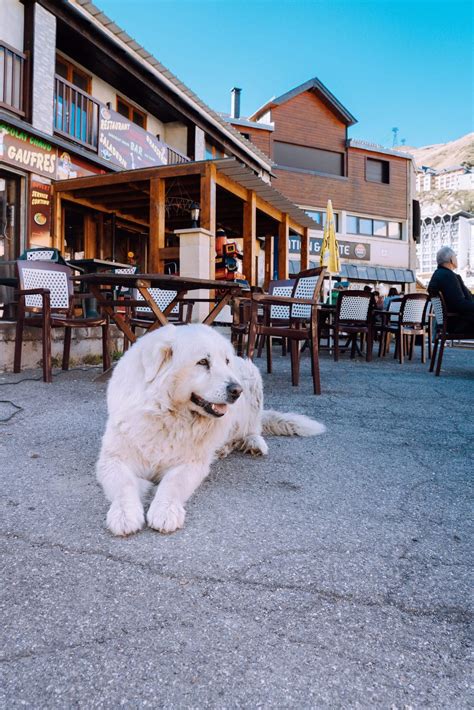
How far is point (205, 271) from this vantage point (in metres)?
7.66

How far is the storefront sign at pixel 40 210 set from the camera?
8.29 metres

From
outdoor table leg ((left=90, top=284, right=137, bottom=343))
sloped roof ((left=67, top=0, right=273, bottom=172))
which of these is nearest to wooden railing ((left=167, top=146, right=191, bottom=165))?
sloped roof ((left=67, top=0, right=273, bottom=172))

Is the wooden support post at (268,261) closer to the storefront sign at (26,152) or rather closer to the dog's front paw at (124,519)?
the storefront sign at (26,152)

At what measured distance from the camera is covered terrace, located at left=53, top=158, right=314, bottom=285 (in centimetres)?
782

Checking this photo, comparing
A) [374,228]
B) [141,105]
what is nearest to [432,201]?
[374,228]

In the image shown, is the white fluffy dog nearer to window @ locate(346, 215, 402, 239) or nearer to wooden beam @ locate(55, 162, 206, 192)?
wooden beam @ locate(55, 162, 206, 192)

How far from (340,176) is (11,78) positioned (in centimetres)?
1995

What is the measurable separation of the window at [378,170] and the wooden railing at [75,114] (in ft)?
64.3

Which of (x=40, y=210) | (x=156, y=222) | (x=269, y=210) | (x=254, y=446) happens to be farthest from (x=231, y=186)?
(x=254, y=446)

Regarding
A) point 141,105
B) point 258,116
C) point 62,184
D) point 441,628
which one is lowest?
point 441,628

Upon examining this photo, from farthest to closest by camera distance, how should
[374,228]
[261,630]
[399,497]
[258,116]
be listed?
[374,228] → [258,116] → [399,497] → [261,630]

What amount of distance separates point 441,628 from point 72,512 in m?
1.32

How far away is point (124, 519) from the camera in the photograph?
1620 millimetres

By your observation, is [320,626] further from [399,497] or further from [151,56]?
[151,56]
